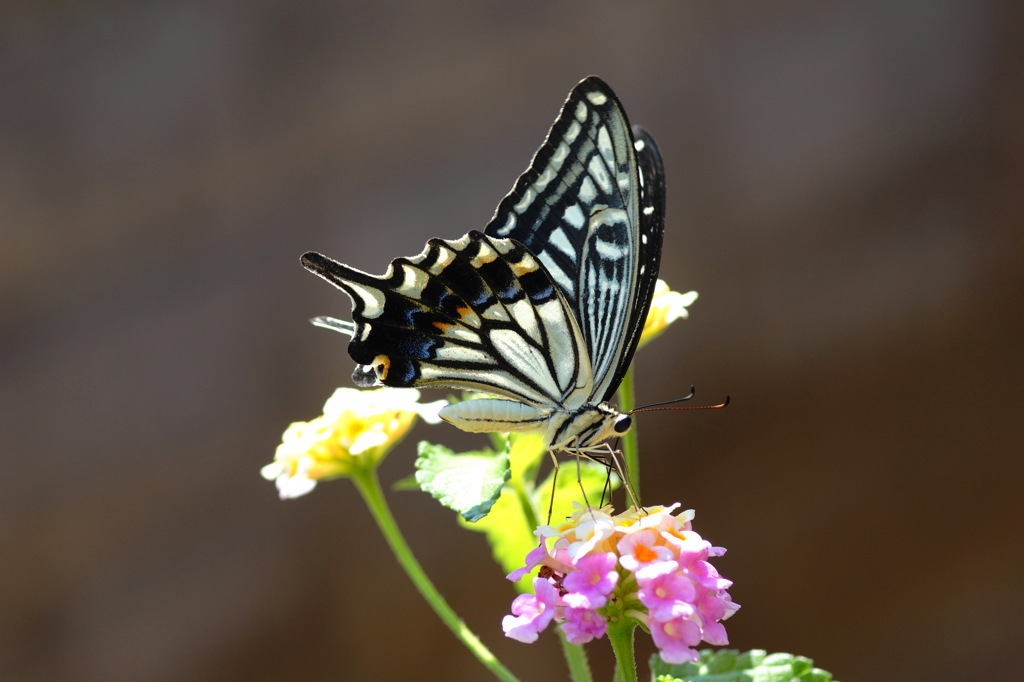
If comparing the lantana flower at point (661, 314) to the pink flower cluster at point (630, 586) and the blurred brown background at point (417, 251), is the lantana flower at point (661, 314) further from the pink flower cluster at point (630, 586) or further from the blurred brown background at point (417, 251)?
the blurred brown background at point (417, 251)

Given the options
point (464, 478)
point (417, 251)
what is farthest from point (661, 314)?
point (417, 251)

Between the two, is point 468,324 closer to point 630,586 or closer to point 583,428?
point 583,428

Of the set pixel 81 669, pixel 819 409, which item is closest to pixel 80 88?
pixel 81 669

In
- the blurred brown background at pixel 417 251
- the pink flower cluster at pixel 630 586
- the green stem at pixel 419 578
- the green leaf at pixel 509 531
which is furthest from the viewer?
the blurred brown background at pixel 417 251

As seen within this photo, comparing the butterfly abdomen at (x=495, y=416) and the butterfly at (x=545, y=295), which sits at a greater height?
the butterfly at (x=545, y=295)

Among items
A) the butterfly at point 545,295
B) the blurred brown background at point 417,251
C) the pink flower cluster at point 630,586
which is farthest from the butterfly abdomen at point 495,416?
the blurred brown background at point 417,251
